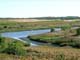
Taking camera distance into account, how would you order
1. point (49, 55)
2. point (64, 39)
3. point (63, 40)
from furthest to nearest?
point (64, 39), point (63, 40), point (49, 55)

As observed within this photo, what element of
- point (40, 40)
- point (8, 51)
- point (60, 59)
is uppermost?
point (60, 59)

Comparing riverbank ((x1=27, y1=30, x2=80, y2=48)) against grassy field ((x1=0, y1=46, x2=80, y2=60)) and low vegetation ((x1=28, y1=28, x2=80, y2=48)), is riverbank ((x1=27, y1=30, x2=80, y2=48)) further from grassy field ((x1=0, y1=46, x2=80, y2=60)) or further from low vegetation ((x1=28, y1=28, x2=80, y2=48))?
grassy field ((x1=0, y1=46, x2=80, y2=60))

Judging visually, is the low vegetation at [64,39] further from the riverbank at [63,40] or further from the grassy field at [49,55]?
the grassy field at [49,55]

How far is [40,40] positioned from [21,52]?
44561mm

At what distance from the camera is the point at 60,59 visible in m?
20.0

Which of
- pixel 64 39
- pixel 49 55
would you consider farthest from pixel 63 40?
pixel 49 55

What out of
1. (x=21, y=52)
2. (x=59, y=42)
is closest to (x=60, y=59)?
(x=21, y=52)

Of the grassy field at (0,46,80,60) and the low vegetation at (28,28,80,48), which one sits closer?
the grassy field at (0,46,80,60)

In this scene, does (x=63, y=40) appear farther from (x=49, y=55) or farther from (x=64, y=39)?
(x=49, y=55)

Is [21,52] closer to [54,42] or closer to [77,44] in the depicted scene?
[77,44]

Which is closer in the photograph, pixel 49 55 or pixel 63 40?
pixel 49 55

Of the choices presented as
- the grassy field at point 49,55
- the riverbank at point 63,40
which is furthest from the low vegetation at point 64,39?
the grassy field at point 49,55

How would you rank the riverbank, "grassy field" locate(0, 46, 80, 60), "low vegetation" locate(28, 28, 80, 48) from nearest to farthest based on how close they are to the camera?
"grassy field" locate(0, 46, 80, 60)
the riverbank
"low vegetation" locate(28, 28, 80, 48)

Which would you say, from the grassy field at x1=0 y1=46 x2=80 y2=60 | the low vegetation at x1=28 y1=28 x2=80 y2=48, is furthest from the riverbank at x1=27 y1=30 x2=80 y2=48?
the grassy field at x1=0 y1=46 x2=80 y2=60
